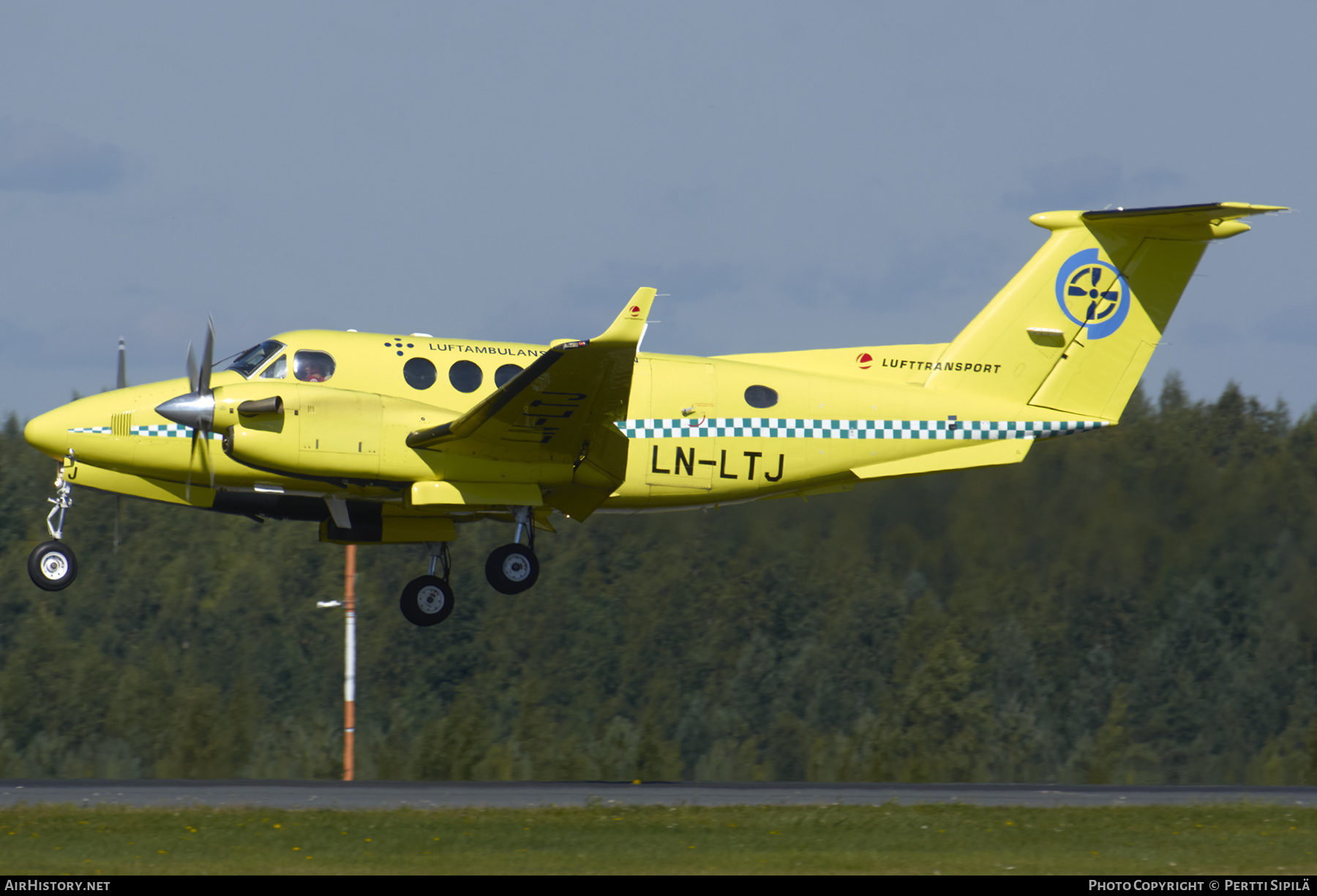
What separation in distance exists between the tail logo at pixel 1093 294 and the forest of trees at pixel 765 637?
530 cm

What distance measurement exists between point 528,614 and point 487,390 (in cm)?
2969

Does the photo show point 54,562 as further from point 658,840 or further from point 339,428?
point 658,840

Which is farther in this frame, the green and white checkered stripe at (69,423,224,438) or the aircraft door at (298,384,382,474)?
the green and white checkered stripe at (69,423,224,438)

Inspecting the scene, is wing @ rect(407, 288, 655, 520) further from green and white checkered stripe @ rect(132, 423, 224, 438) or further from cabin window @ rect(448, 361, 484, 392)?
green and white checkered stripe @ rect(132, 423, 224, 438)

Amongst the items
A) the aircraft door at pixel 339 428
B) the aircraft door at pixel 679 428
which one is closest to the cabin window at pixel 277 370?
the aircraft door at pixel 339 428

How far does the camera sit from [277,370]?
16.5 meters

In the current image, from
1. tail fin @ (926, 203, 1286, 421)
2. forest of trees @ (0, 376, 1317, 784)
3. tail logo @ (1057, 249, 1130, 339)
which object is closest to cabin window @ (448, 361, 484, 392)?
tail fin @ (926, 203, 1286, 421)

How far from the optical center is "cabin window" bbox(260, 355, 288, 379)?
16.5 meters

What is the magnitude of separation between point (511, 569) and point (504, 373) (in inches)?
95.6

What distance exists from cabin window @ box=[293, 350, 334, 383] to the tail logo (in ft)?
31.9

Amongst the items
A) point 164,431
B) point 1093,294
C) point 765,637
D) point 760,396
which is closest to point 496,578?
point 760,396

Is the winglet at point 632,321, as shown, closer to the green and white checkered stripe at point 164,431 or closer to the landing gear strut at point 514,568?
the landing gear strut at point 514,568

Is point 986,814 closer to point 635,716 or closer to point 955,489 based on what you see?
point 955,489

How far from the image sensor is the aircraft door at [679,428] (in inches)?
689
